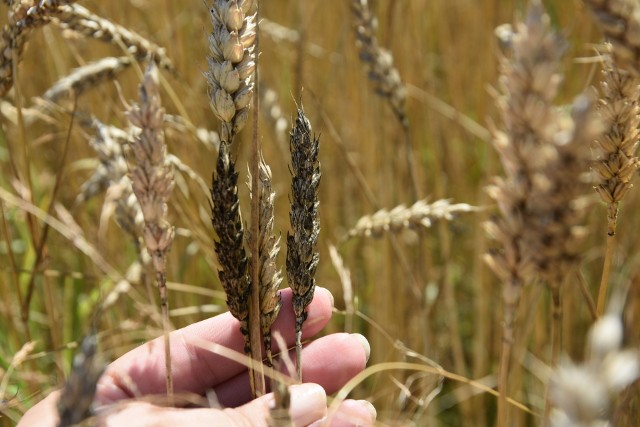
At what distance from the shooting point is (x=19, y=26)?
0.83 metres

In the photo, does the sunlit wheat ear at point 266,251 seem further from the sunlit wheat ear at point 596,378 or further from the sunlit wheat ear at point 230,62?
the sunlit wheat ear at point 596,378

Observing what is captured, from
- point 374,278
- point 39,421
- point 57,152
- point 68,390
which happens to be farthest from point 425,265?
point 57,152

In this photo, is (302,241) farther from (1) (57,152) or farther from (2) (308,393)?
(1) (57,152)

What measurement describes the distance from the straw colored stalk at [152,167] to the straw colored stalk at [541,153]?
0.28 m

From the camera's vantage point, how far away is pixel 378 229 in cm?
103

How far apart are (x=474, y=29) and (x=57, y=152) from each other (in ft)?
3.66

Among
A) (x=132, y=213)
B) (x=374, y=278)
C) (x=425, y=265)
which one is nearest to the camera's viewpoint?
(x=132, y=213)

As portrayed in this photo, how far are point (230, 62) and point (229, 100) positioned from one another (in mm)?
37

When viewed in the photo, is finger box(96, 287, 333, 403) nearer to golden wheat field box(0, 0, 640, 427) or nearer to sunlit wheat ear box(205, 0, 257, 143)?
golden wheat field box(0, 0, 640, 427)

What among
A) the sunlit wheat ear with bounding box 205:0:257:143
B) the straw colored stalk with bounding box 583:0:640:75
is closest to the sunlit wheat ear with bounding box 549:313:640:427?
the straw colored stalk with bounding box 583:0:640:75

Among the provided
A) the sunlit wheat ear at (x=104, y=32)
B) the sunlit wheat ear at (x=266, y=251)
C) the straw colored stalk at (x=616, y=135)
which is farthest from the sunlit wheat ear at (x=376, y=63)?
the straw colored stalk at (x=616, y=135)

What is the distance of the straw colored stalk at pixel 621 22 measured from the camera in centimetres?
48

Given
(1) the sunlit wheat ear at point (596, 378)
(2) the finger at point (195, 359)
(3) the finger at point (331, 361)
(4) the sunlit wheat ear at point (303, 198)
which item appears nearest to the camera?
(1) the sunlit wheat ear at point (596, 378)

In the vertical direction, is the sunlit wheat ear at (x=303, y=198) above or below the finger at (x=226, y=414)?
above
